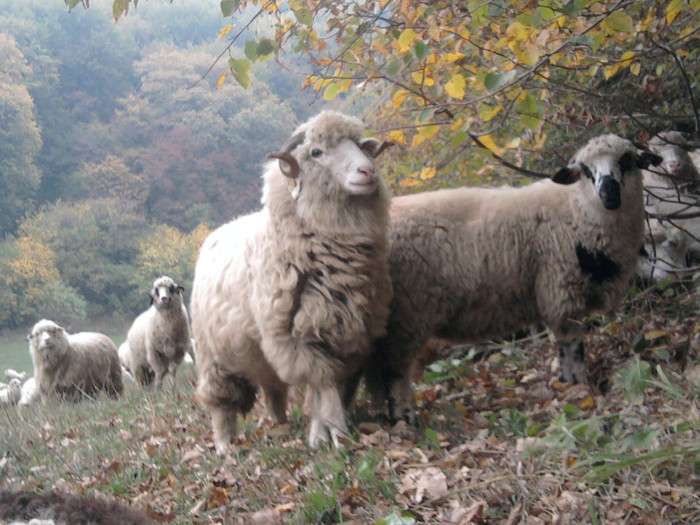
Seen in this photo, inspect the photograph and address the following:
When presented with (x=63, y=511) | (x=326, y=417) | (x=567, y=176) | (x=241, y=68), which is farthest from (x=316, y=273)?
(x=567, y=176)

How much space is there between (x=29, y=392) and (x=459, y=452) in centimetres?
815

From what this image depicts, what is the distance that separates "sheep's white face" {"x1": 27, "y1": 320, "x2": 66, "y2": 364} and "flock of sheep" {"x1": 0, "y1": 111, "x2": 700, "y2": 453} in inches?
178

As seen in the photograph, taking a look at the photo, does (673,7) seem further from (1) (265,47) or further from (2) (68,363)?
(2) (68,363)

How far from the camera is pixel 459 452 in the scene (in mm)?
3709

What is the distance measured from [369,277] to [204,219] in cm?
570

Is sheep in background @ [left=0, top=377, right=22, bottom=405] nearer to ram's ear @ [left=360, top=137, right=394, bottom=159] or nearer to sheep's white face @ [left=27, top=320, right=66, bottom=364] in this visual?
sheep's white face @ [left=27, top=320, right=66, bottom=364]

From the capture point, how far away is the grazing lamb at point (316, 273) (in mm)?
4152

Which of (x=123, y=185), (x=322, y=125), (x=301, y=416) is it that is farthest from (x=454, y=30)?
(x=123, y=185)

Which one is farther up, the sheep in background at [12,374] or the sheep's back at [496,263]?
the sheep's back at [496,263]

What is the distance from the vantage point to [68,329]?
9.59m

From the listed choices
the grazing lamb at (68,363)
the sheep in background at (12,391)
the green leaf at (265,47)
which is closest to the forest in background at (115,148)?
the grazing lamb at (68,363)

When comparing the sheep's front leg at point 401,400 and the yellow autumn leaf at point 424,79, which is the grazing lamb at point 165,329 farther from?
the yellow autumn leaf at point 424,79

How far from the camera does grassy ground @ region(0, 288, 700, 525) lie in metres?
2.96

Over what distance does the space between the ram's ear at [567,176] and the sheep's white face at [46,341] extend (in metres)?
6.53
